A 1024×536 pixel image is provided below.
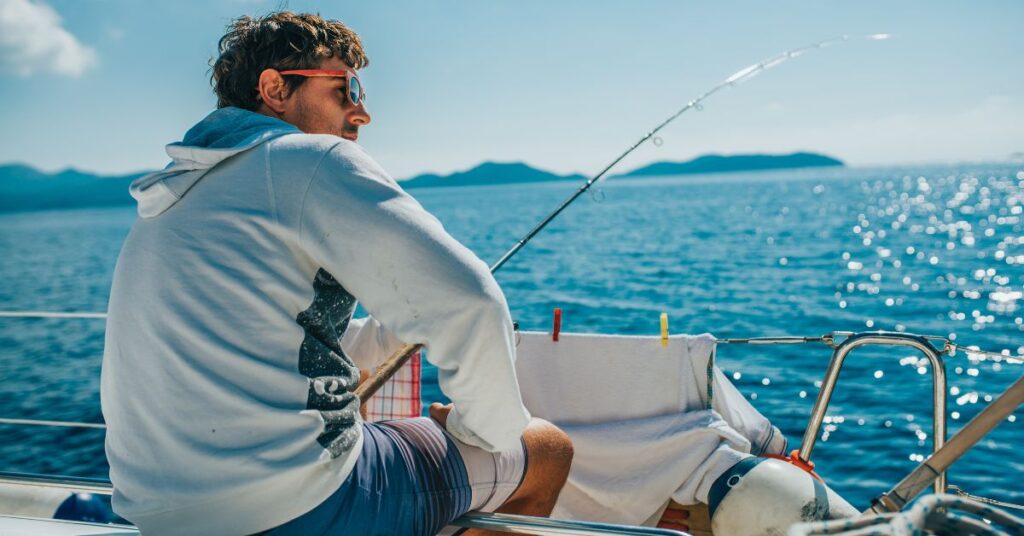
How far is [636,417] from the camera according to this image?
9.07ft

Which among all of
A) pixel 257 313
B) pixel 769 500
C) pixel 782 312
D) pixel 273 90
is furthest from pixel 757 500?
pixel 782 312

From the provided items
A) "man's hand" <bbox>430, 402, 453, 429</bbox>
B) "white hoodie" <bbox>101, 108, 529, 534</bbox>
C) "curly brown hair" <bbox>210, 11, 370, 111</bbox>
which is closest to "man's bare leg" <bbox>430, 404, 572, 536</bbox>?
"man's hand" <bbox>430, 402, 453, 429</bbox>

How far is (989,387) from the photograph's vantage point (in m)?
8.80

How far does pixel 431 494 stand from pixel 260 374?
448 millimetres

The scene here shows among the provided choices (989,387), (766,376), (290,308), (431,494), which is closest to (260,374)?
(290,308)

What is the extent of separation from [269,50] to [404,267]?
581mm

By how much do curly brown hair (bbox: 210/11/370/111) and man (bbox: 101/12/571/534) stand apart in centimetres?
15

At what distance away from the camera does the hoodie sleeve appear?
1245 millimetres

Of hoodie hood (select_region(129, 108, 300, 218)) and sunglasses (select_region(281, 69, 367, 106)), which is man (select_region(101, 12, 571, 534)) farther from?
sunglasses (select_region(281, 69, 367, 106))

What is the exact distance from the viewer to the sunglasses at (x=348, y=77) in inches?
60.9

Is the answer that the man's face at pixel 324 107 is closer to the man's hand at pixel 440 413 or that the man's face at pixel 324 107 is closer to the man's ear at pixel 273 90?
the man's ear at pixel 273 90

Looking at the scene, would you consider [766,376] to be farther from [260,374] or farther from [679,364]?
[260,374]

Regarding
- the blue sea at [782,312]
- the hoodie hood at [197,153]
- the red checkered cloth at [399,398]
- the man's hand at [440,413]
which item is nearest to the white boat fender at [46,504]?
the red checkered cloth at [399,398]

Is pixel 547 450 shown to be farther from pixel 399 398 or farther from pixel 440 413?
pixel 399 398
